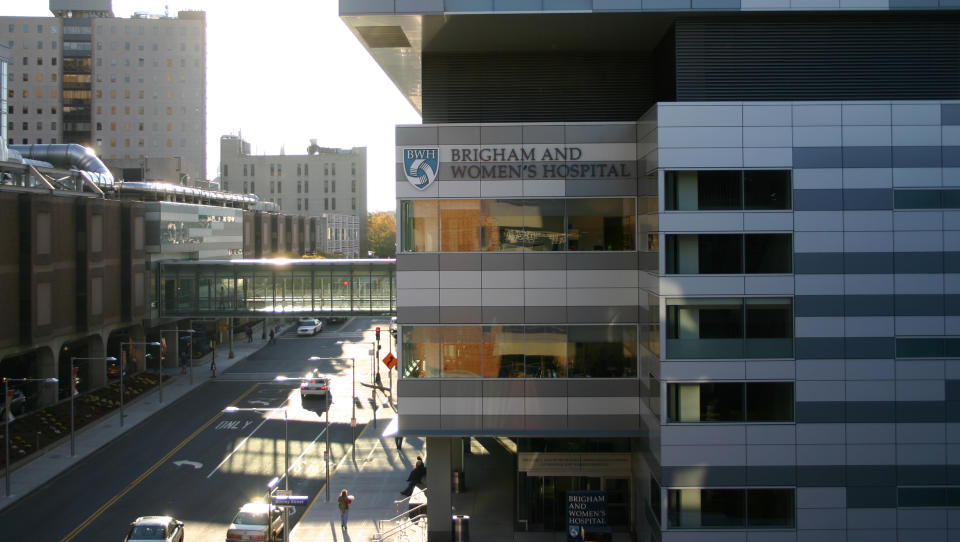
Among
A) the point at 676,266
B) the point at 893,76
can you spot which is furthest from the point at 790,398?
the point at 893,76

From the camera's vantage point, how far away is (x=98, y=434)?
40.5m

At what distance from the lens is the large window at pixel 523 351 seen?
2361 centimetres

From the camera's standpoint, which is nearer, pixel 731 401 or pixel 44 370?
pixel 731 401

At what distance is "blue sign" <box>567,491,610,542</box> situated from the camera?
22547 mm

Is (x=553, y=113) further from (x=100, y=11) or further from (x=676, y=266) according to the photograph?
(x=100, y=11)

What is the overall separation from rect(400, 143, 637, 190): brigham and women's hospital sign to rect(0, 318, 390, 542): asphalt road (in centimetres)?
1489

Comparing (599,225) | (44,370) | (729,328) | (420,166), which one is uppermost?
(420,166)

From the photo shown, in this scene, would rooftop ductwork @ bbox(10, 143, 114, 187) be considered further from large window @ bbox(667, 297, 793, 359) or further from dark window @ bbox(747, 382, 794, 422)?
dark window @ bbox(747, 382, 794, 422)

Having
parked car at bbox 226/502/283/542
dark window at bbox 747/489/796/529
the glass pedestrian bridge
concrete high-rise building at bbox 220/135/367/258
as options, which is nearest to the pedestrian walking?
parked car at bbox 226/502/283/542

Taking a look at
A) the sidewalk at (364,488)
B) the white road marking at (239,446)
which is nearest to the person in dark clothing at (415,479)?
the sidewalk at (364,488)

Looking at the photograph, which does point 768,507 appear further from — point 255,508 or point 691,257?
point 255,508

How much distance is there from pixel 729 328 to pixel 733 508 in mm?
5093

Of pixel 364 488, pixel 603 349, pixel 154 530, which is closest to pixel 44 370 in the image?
pixel 364 488

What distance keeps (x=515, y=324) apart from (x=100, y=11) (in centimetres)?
13403
